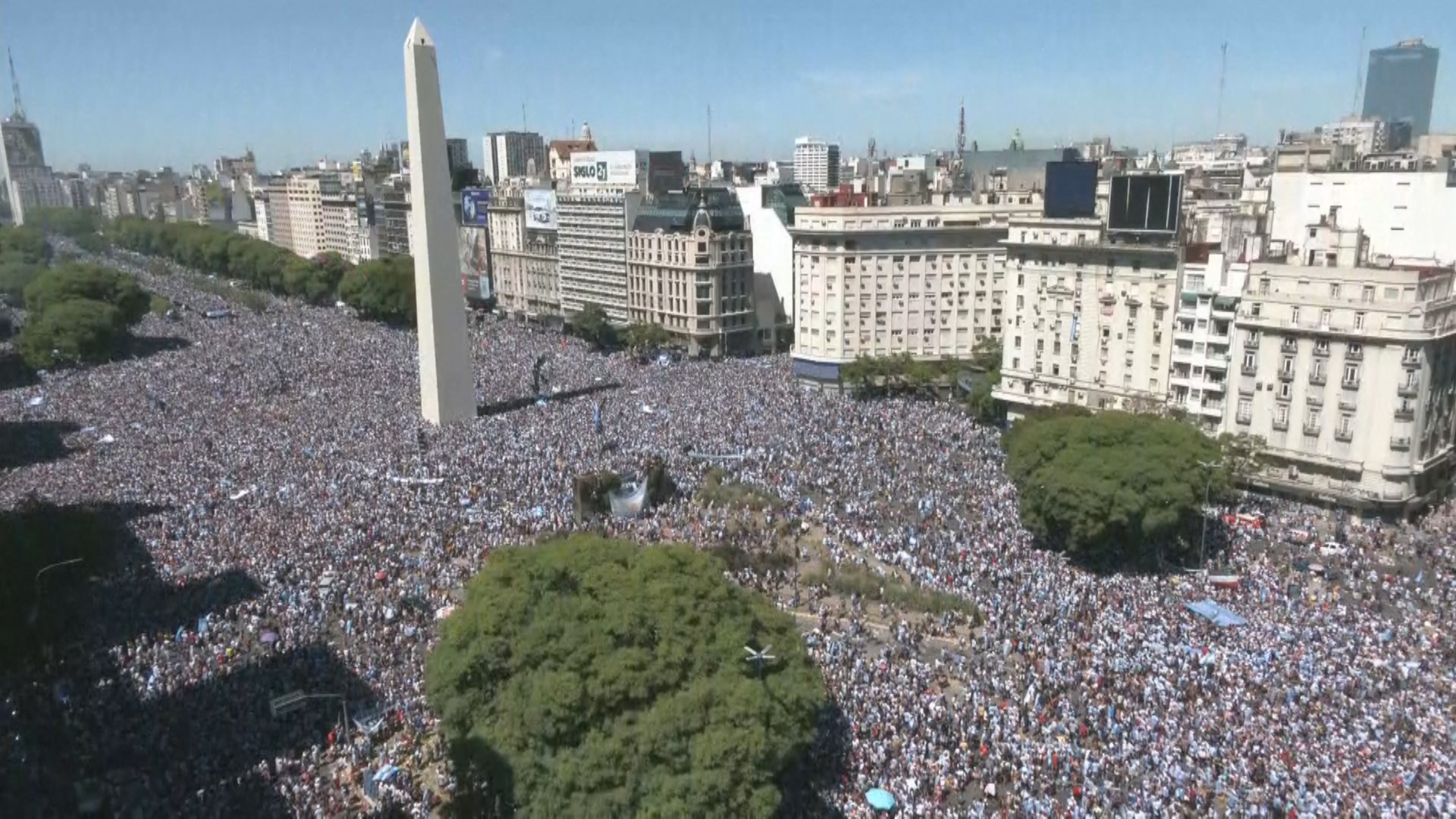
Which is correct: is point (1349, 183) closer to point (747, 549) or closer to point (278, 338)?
point (747, 549)

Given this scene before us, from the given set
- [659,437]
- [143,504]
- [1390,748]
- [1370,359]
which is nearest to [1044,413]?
[1370,359]

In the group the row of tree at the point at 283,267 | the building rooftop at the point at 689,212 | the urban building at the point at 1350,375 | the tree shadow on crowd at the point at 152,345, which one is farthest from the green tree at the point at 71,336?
the urban building at the point at 1350,375

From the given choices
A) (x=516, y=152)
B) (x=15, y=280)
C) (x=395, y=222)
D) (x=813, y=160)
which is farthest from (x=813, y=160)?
(x=15, y=280)

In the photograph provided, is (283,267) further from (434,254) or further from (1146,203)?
(1146,203)

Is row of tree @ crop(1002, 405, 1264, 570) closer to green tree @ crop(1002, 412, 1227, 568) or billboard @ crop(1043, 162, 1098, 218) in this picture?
green tree @ crop(1002, 412, 1227, 568)

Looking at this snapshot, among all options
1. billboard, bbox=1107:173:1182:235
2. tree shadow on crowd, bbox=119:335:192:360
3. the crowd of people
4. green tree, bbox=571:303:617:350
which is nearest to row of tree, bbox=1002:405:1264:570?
the crowd of people
